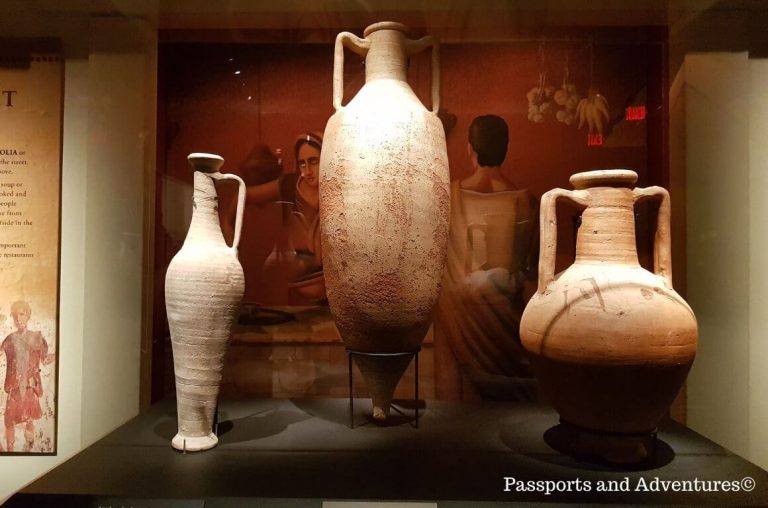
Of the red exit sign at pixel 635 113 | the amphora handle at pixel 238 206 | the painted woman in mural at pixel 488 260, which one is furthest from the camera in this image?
the painted woman in mural at pixel 488 260

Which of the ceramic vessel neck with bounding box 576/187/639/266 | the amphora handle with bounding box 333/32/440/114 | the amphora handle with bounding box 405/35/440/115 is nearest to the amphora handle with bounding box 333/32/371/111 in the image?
the amphora handle with bounding box 333/32/440/114

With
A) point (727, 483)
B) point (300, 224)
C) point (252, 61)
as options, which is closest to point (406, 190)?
point (300, 224)

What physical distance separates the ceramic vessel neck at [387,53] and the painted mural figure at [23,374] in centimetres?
120

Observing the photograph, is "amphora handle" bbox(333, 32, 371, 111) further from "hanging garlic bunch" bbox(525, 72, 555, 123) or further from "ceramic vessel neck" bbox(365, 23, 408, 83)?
"hanging garlic bunch" bbox(525, 72, 555, 123)

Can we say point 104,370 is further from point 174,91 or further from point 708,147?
point 708,147

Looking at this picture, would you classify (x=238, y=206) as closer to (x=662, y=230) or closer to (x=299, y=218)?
(x=299, y=218)

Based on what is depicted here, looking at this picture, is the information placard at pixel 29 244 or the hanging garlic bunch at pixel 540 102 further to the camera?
the hanging garlic bunch at pixel 540 102

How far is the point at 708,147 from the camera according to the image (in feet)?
4.88

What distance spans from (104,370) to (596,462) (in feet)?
4.57

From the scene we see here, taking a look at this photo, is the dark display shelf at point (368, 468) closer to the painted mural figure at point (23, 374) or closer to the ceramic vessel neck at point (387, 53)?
the painted mural figure at point (23, 374)

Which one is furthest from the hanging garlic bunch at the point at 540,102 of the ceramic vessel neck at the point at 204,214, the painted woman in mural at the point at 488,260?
the ceramic vessel neck at the point at 204,214

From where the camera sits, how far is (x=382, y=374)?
59.0 inches

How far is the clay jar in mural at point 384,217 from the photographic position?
1.38 m

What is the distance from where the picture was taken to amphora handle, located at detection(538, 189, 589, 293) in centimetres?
137
